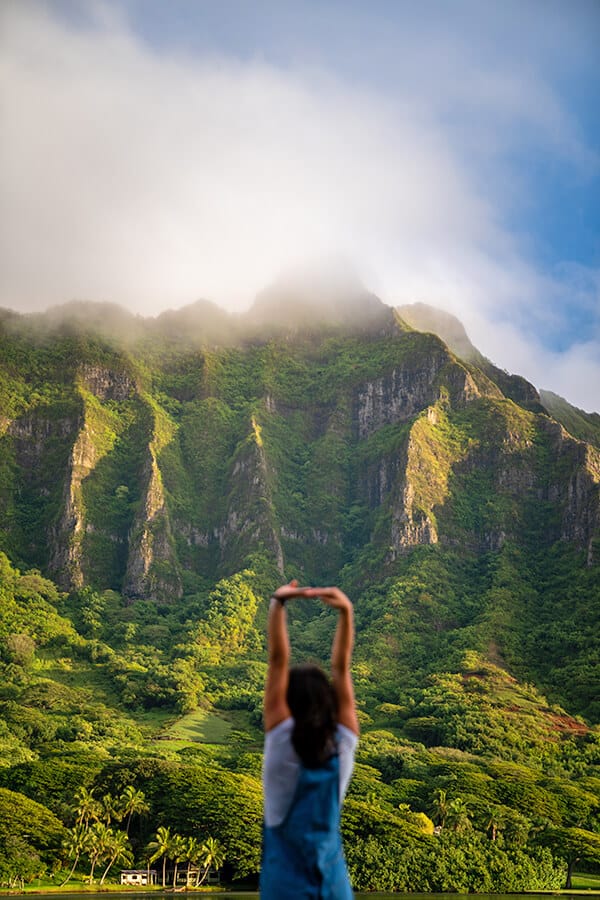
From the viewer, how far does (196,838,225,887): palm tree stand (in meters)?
74.8

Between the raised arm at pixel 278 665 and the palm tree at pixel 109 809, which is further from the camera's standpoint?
the palm tree at pixel 109 809

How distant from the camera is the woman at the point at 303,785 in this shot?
581 centimetres

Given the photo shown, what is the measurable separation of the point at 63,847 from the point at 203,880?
34.4 feet

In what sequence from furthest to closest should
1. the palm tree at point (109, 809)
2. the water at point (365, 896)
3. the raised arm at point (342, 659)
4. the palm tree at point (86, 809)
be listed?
1. the palm tree at point (109, 809)
2. the palm tree at point (86, 809)
3. the water at point (365, 896)
4. the raised arm at point (342, 659)

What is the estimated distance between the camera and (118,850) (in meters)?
75.8

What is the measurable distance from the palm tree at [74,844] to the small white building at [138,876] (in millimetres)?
3568

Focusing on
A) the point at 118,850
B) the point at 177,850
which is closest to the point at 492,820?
the point at 177,850

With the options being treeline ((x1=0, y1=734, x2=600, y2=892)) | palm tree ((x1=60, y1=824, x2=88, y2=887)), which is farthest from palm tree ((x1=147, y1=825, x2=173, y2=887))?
palm tree ((x1=60, y1=824, x2=88, y2=887))

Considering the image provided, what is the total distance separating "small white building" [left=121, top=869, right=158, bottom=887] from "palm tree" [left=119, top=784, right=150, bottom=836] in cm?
470

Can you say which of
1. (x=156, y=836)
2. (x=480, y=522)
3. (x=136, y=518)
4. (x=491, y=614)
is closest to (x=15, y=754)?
(x=156, y=836)

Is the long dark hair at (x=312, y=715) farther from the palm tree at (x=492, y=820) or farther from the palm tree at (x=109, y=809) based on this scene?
the palm tree at (x=492, y=820)

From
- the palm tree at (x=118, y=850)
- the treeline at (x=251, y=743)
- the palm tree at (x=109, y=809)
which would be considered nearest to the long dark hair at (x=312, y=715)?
the treeline at (x=251, y=743)

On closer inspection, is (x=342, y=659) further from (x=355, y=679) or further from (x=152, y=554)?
(x=152, y=554)

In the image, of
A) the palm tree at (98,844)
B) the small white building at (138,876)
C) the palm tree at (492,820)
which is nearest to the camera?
the palm tree at (98,844)
